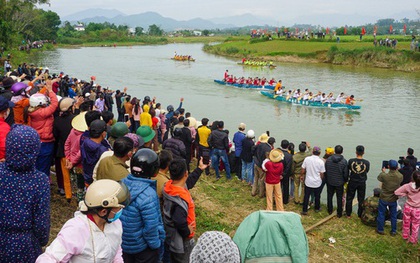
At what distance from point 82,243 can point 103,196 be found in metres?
0.37

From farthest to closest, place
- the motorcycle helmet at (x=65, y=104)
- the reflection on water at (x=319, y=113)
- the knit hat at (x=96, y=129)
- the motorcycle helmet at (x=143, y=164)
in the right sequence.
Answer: the reflection on water at (x=319, y=113) < the motorcycle helmet at (x=65, y=104) < the knit hat at (x=96, y=129) < the motorcycle helmet at (x=143, y=164)

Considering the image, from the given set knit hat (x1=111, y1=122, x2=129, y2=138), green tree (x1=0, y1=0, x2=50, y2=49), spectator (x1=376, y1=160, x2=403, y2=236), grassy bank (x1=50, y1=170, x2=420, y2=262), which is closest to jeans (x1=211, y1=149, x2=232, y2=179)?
grassy bank (x1=50, y1=170, x2=420, y2=262)

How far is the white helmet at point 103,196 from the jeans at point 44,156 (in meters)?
3.96

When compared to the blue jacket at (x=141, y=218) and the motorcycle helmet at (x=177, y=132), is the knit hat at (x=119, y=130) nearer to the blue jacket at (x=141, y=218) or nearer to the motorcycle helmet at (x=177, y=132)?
the blue jacket at (x=141, y=218)

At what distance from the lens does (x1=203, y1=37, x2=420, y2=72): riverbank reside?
42.5 m

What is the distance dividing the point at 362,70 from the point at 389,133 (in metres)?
26.4

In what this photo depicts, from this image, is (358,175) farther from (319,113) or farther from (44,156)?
(319,113)

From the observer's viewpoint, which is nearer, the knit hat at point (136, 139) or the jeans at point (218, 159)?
the knit hat at point (136, 139)

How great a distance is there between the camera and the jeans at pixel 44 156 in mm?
6434

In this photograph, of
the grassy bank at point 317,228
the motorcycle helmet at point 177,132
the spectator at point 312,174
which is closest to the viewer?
the grassy bank at point 317,228

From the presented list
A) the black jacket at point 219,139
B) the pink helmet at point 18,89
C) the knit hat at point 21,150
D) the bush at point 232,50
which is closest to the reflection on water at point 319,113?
the black jacket at point 219,139

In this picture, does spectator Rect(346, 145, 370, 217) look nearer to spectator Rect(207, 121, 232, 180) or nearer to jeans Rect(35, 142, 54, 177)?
spectator Rect(207, 121, 232, 180)

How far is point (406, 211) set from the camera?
287 inches

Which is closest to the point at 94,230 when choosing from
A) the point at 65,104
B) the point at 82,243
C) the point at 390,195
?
the point at 82,243
